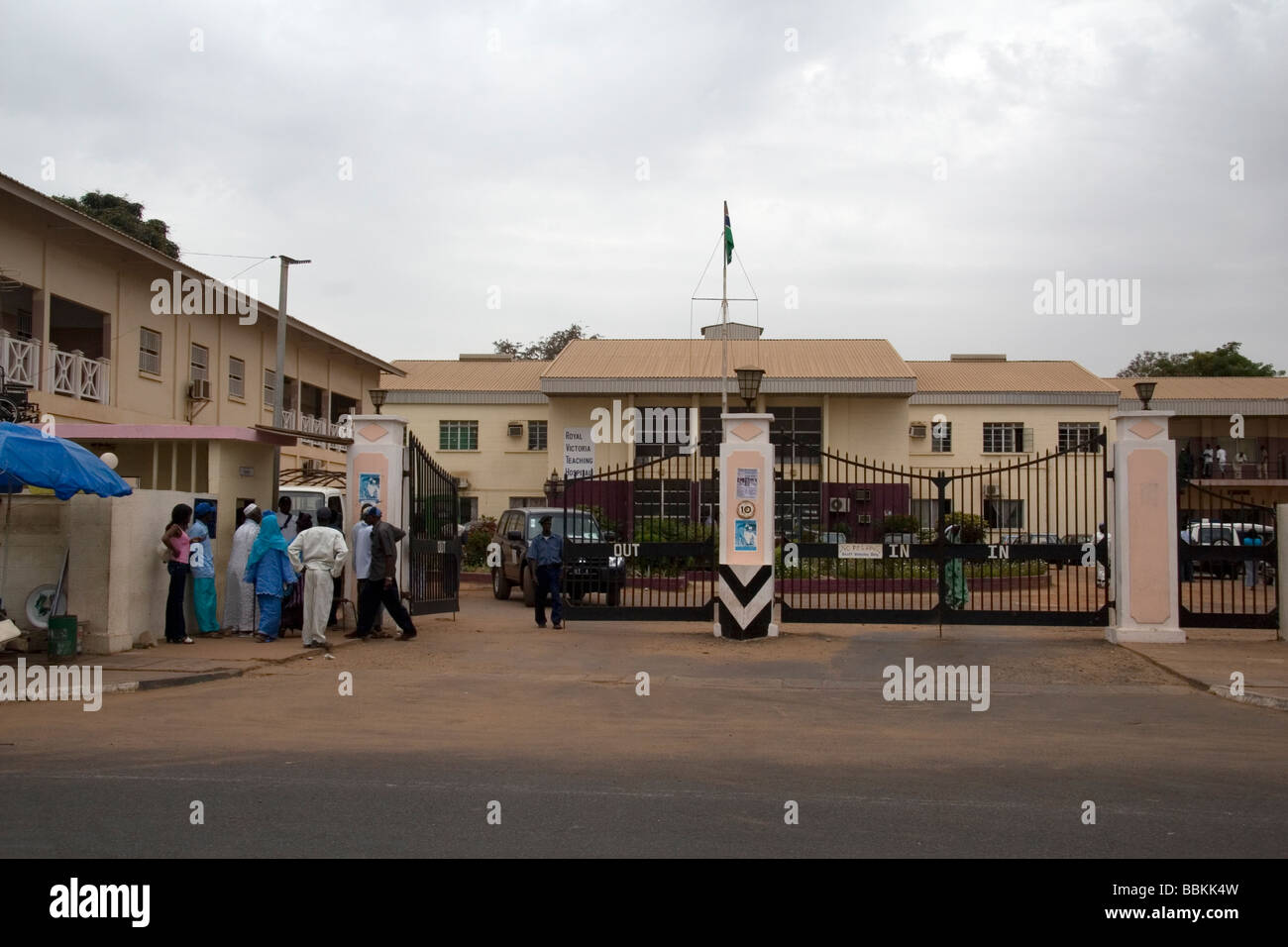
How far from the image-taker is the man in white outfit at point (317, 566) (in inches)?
550

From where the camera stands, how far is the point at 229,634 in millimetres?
15211

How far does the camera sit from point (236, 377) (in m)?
32.1

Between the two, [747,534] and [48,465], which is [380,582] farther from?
[747,534]

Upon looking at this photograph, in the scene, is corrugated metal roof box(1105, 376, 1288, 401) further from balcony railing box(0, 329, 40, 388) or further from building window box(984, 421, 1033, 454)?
balcony railing box(0, 329, 40, 388)

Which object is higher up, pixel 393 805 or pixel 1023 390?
pixel 1023 390

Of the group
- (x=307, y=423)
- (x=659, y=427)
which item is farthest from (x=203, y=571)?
(x=659, y=427)

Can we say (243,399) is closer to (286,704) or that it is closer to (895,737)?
(286,704)

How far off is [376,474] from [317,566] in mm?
2471

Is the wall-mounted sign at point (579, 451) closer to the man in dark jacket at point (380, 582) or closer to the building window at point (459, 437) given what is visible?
the building window at point (459, 437)

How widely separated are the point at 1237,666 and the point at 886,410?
28441 millimetres

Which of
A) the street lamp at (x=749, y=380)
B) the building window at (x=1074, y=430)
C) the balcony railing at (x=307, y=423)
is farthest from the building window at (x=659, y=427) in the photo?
the street lamp at (x=749, y=380)

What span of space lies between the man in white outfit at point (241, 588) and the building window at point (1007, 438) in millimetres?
34116

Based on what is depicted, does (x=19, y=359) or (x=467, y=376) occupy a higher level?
(x=467, y=376)

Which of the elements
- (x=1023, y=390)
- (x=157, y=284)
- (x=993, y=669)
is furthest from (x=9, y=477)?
(x=1023, y=390)
